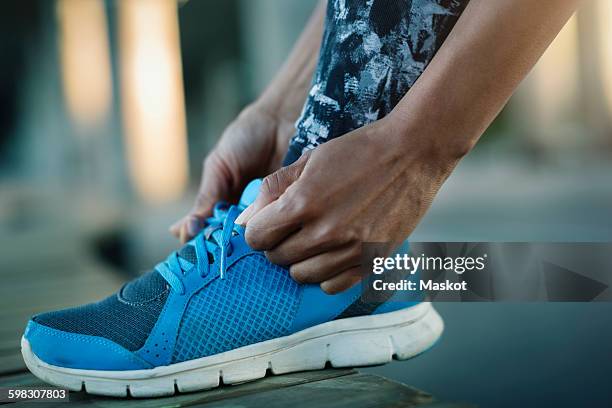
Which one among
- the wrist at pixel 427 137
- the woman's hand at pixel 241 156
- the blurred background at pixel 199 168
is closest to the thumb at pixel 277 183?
the wrist at pixel 427 137

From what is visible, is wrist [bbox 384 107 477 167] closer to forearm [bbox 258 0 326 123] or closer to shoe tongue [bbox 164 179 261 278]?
shoe tongue [bbox 164 179 261 278]

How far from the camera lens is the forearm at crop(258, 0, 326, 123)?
4.45 feet

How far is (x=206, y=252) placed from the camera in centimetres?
100

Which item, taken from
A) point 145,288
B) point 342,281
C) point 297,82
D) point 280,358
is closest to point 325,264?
point 342,281

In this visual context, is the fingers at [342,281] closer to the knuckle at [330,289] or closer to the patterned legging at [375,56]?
the knuckle at [330,289]

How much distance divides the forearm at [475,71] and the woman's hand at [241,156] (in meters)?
0.50

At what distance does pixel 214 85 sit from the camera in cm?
990

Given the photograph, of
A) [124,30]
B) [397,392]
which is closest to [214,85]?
[124,30]

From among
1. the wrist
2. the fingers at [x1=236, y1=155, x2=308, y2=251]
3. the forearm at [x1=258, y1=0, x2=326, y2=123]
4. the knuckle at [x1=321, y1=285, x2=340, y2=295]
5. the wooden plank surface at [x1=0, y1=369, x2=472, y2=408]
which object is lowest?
the wooden plank surface at [x1=0, y1=369, x2=472, y2=408]

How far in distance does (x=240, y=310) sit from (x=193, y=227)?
29 centimetres

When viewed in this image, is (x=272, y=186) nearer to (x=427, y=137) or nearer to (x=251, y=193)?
(x=251, y=193)

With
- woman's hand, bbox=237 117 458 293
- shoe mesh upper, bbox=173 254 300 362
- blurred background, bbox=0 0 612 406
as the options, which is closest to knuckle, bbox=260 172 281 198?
woman's hand, bbox=237 117 458 293

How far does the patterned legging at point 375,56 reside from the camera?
0.94 m

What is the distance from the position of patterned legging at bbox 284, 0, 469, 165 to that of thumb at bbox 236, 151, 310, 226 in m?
0.09
